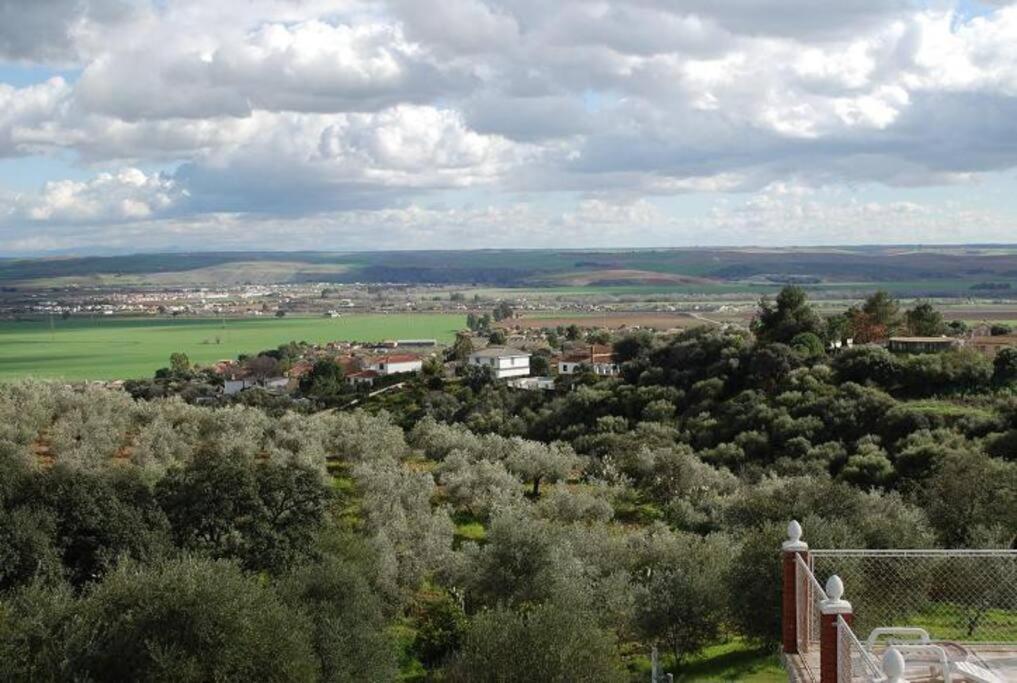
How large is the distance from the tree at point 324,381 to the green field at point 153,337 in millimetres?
20929

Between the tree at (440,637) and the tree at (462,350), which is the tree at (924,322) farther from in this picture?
the tree at (440,637)

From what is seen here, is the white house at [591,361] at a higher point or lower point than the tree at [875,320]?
lower

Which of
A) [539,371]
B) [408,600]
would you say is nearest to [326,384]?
[539,371]

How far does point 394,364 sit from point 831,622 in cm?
8131

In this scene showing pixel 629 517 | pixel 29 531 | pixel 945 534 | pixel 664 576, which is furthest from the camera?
pixel 629 517

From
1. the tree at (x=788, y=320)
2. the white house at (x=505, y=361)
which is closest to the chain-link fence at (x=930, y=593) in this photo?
the tree at (x=788, y=320)

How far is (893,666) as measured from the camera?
589cm

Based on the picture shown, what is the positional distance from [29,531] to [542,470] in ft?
65.9

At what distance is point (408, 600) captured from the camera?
25.1 metres

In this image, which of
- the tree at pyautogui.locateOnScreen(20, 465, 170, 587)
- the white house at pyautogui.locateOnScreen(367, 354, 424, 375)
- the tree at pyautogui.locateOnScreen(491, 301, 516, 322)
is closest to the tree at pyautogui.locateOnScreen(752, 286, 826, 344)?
the white house at pyautogui.locateOnScreen(367, 354, 424, 375)

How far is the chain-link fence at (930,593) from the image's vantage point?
16.9 m

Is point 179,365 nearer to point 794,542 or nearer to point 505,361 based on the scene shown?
point 505,361

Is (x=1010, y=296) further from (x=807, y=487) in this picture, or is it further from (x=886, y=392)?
(x=807, y=487)

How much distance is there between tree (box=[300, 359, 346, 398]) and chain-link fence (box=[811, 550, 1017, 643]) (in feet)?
191
